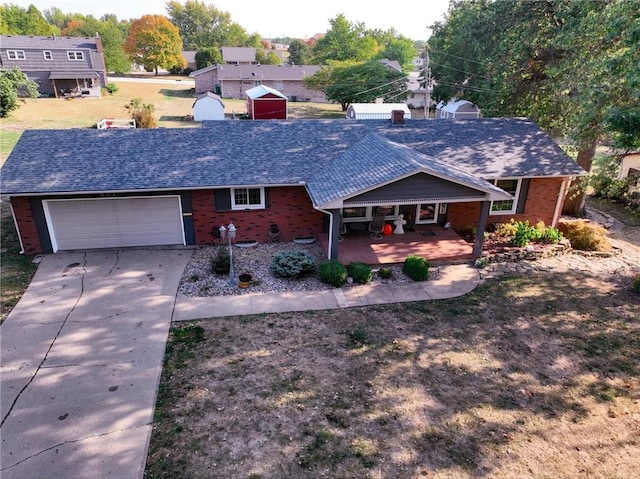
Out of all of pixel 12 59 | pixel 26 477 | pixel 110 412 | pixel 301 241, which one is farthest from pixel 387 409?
pixel 12 59

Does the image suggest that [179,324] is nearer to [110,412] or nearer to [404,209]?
[110,412]

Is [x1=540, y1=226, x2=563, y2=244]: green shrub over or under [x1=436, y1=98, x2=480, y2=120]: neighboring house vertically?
under

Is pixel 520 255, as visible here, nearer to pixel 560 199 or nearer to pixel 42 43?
pixel 560 199

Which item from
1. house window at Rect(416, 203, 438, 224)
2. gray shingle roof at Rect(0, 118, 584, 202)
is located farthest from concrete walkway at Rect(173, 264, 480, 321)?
house window at Rect(416, 203, 438, 224)

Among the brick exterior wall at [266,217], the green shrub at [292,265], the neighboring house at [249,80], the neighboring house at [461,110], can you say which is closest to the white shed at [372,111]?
the neighboring house at [461,110]

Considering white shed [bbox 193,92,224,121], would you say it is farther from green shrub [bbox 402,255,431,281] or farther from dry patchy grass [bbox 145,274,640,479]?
dry patchy grass [bbox 145,274,640,479]

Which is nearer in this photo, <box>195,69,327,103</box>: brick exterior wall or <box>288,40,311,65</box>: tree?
<box>195,69,327,103</box>: brick exterior wall

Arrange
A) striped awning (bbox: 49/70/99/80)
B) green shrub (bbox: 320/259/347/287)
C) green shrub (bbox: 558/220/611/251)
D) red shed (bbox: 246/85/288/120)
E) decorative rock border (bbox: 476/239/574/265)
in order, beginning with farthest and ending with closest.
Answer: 1. striped awning (bbox: 49/70/99/80)
2. red shed (bbox: 246/85/288/120)
3. green shrub (bbox: 558/220/611/251)
4. decorative rock border (bbox: 476/239/574/265)
5. green shrub (bbox: 320/259/347/287)
